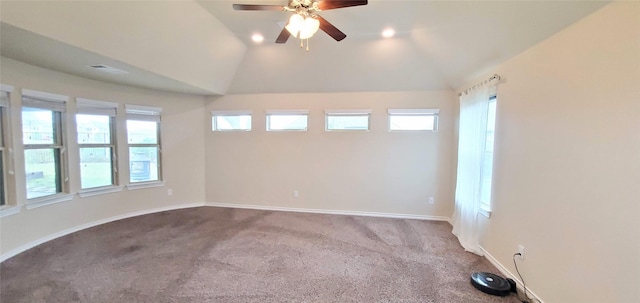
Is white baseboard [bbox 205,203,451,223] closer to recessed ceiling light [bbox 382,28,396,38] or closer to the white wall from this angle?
the white wall

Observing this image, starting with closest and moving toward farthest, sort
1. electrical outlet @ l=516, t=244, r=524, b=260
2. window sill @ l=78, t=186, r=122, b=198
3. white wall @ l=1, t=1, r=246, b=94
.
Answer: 1. white wall @ l=1, t=1, r=246, b=94
2. electrical outlet @ l=516, t=244, r=524, b=260
3. window sill @ l=78, t=186, r=122, b=198

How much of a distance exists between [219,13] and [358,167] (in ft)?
10.5

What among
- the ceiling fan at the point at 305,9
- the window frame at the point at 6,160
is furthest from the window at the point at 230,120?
the ceiling fan at the point at 305,9

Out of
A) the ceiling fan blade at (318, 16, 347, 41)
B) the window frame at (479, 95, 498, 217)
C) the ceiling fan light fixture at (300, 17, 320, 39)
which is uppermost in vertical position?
the ceiling fan blade at (318, 16, 347, 41)

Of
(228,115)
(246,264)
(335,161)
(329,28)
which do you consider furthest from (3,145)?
(335,161)

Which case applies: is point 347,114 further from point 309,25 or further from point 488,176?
point 309,25

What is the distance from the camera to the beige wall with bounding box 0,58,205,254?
9.82 feet

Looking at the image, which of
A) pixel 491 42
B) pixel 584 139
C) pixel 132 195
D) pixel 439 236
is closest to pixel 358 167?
pixel 439 236

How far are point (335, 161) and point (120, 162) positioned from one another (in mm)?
3701

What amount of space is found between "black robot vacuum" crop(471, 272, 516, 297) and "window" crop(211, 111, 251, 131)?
4.23m

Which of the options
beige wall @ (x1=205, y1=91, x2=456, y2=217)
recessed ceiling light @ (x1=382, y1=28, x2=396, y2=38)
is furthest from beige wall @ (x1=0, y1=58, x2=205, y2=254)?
recessed ceiling light @ (x1=382, y1=28, x2=396, y2=38)

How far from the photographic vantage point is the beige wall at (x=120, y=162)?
299 centimetres

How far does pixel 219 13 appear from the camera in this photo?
9.68 ft

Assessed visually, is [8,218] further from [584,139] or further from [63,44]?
[584,139]
